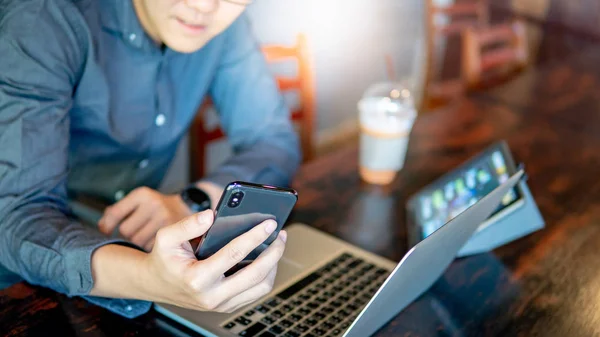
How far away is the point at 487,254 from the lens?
3.71ft

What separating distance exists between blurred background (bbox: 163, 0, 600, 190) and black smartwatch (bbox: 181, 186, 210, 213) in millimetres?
704

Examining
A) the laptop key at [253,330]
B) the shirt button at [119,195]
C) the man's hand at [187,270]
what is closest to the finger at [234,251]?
the man's hand at [187,270]

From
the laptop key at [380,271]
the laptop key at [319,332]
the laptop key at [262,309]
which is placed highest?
the laptop key at [262,309]

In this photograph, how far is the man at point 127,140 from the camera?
80 cm

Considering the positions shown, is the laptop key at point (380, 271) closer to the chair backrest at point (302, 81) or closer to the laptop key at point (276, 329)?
the laptop key at point (276, 329)

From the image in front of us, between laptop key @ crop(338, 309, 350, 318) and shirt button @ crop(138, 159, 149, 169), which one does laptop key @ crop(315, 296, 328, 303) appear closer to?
laptop key @ crop(338, 309, 350, 318)

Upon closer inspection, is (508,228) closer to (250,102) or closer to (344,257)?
(344,257)

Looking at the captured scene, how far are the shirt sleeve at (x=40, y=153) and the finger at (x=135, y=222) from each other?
0.28ft

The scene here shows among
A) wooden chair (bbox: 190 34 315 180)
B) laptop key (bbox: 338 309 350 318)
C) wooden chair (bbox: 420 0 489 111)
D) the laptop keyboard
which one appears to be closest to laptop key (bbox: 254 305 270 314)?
the laptop keyboard

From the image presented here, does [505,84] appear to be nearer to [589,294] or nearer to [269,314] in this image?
[589,294]

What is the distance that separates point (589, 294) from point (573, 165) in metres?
0.59

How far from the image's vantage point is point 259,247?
33.7 inches

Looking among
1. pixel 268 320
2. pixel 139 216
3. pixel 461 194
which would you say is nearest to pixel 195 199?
pixel 139 216

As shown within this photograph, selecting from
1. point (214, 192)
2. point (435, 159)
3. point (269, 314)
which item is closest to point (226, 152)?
point (435, 159)
